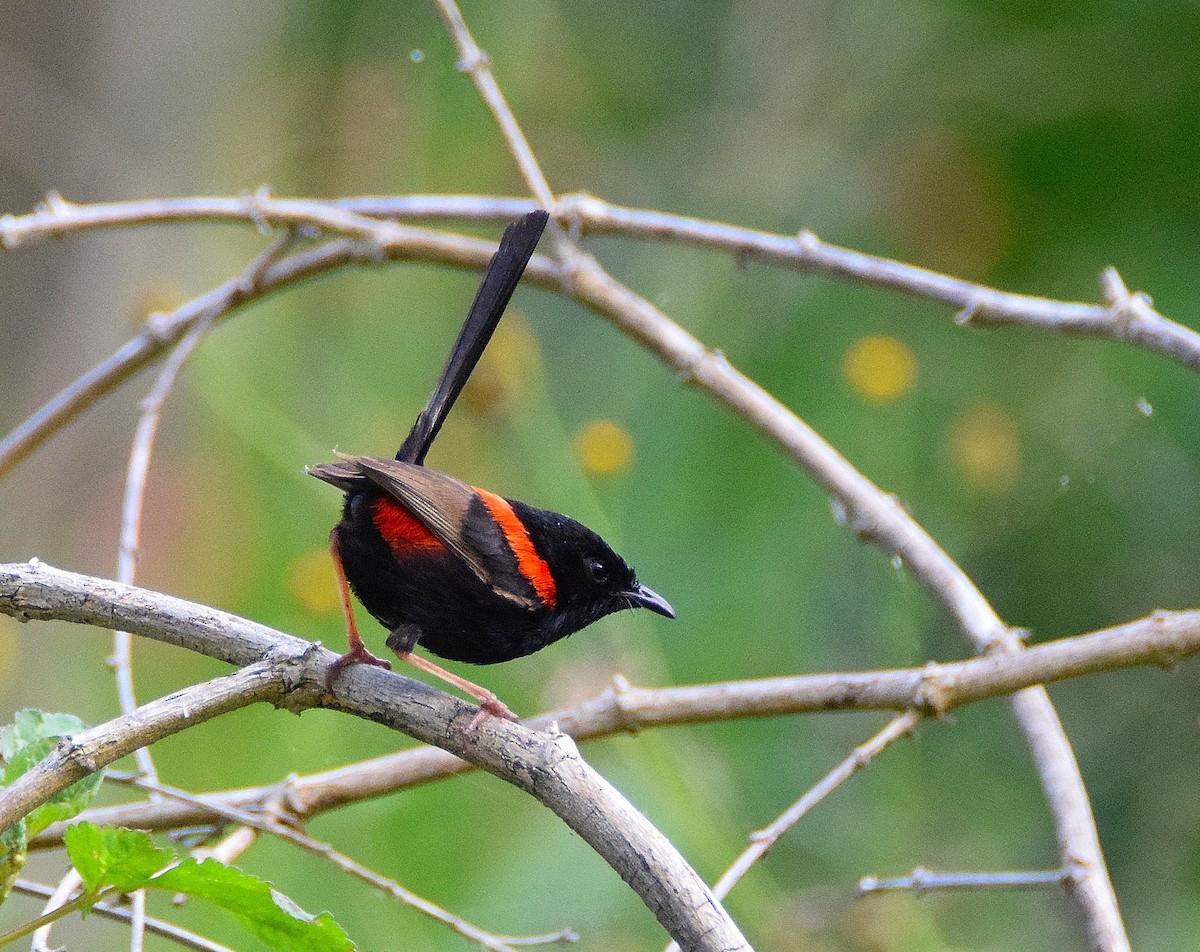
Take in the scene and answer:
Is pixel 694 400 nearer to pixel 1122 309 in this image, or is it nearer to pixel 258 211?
pixel 258 211

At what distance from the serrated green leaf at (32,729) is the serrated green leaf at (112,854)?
0.34m

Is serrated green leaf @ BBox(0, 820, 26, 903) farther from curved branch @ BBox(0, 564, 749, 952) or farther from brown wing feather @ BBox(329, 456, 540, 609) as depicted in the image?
brown wing feather @ BBox(329, 456, 540, 609)

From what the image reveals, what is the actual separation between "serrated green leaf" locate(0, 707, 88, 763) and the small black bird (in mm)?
571

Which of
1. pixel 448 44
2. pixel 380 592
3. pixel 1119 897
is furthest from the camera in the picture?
pixel 448 44

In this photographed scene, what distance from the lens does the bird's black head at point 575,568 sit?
2525 mm

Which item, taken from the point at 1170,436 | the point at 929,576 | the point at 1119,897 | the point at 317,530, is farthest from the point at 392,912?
the point at 1170,436

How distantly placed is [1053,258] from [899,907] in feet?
8.72

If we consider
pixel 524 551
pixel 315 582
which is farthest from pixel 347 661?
pixel 315 582

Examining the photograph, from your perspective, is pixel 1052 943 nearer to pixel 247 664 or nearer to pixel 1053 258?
pixel 1053 258

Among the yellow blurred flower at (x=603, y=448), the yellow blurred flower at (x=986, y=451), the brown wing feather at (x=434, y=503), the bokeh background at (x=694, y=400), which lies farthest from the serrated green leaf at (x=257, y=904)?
the yellow blurred flower at (x=986, y=451)

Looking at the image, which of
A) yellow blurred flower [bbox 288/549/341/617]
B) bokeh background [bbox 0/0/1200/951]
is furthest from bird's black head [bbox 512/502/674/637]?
yellow blurred flower [bbox 288/549/341/617]

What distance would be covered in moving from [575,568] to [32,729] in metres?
Answer: 1.16

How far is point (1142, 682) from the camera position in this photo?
4844mm

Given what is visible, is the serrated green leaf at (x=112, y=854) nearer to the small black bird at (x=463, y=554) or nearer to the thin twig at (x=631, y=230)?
the small black bird at (x=463, y=554)
